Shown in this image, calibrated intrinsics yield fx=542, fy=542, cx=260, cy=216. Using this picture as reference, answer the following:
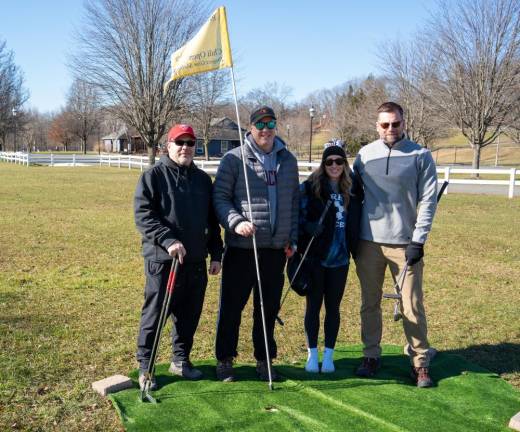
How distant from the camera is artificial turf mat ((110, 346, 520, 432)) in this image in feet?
12.0

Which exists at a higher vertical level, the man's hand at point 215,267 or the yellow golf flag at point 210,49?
the yellow golf flag at point 210,49

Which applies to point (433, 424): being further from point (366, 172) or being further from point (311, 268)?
point (366, 172)

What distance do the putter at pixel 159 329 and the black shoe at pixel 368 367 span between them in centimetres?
171

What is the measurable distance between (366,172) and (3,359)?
11.3 ft

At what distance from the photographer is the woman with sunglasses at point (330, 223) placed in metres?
4.36

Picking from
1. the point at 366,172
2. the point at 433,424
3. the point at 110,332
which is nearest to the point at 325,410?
the point at 433,424

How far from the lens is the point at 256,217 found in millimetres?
4082

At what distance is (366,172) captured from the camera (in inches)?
173

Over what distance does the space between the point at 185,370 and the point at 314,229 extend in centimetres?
153

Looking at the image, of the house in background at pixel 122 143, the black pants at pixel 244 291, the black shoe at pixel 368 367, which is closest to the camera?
the black pants at pixel 244 291

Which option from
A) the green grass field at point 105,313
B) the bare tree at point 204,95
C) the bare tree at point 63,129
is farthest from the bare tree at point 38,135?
the green grass field at point 105,313

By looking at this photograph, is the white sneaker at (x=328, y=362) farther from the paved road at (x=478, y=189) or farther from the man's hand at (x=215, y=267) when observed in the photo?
the paved road at (x=478, y=189)

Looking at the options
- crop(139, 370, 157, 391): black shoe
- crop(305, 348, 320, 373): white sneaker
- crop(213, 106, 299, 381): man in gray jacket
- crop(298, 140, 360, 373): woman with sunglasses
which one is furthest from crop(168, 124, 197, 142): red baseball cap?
crop(305, 348, 320, 373): white sneaker

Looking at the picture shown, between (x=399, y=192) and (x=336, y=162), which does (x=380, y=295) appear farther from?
(x=336, y=162)
